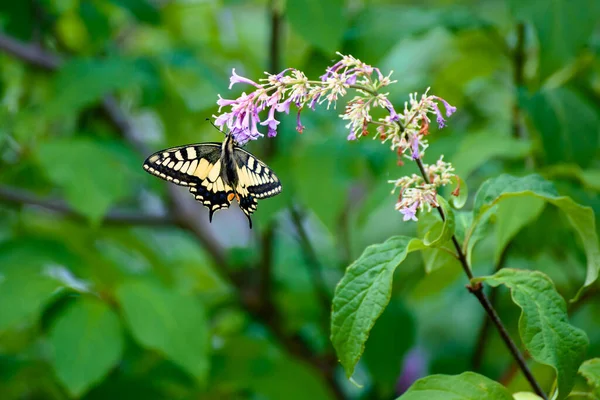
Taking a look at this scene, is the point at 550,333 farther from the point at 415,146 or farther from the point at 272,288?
the point at 272,288

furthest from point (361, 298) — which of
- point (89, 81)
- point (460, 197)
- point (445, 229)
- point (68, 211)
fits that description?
point (68, 211)

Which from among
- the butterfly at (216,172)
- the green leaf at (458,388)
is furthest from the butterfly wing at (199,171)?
the green leaf at (458,388)

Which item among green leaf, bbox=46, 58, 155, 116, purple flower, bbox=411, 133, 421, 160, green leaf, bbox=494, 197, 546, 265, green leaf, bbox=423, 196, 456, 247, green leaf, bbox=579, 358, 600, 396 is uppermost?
green leaf, bbox=46, 58, 155, 116

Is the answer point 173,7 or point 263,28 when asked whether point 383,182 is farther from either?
point 263,28

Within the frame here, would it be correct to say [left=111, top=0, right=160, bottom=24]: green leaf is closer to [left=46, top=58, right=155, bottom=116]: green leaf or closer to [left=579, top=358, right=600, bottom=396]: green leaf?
[left=46, top=58, right=155, bottom=116]: green leaf

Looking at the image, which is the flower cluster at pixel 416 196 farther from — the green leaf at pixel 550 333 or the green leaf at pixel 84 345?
the green leaf at pixel 84 345

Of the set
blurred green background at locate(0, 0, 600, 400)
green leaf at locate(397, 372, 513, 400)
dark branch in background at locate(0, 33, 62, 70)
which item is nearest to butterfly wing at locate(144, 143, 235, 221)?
blurred green background at locate(0, 0, 600, 400)

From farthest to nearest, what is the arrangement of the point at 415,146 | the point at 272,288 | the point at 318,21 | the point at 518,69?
1. the point at 272,288
2. the point at 518,69
3. the point at 318,21
4. the point at 415,146
